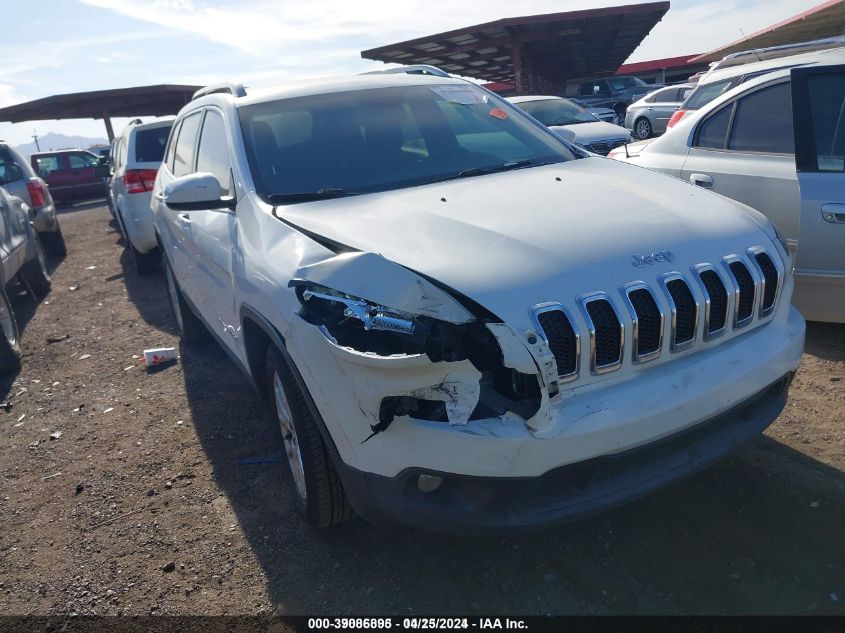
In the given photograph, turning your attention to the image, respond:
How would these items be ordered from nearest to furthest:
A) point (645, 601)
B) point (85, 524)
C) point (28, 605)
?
1. point (645, 601)
2. point (28, 605)
3. point (85, 524)

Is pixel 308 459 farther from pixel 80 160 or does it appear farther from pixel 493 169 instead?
pixel 80 160

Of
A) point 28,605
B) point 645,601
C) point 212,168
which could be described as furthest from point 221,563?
point 212,168

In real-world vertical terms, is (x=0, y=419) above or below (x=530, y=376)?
below

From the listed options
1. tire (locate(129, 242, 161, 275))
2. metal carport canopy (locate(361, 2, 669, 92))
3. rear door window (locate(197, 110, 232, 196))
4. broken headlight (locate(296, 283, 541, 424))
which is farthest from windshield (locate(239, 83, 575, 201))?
metal carport canopy (locate(361, 2, 669, 92))

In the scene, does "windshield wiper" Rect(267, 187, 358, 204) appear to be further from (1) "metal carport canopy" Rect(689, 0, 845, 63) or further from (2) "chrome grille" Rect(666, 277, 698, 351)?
(1) "metal carport canopy" Rect(689, 0, 845, 63)

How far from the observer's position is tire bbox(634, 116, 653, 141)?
18.1 metres

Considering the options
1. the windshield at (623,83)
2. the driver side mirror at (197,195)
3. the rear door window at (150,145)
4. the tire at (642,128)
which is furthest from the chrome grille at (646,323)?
the windshield at (623,83)

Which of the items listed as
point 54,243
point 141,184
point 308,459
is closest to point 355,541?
point 308,459

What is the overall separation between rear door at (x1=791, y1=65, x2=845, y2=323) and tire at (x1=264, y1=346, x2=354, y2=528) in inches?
115

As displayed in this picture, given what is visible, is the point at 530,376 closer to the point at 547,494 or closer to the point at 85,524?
the point at 547,494

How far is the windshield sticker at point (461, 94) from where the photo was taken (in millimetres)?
4059

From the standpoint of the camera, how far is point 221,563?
9.66 feet

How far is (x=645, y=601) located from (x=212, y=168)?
3126 mm

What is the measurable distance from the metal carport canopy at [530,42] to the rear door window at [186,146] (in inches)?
710
